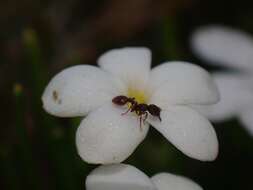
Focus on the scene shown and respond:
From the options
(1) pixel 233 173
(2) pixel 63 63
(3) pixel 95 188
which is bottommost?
(1) pixel 233 173

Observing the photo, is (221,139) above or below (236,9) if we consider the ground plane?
below

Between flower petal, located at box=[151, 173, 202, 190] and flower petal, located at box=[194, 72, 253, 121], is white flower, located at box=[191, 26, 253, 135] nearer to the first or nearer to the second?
flower petal, located at box=[194, 72, 253, 121]

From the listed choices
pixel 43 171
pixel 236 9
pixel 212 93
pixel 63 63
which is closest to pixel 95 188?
pixel 212 93

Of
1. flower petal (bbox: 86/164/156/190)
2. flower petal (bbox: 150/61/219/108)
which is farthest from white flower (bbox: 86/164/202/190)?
flower petal (bbox: 150/61/219/108)

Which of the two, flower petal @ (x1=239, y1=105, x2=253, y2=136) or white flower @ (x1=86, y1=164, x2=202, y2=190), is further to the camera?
flower petal @ (x1=239, y1=105, x2=253, y2=136)

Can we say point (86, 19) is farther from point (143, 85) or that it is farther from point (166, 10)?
point (143, 85)

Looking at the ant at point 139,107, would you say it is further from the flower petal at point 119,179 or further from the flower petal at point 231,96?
the flower petal at point 231,96

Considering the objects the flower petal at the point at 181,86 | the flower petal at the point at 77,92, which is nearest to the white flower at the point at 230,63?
the flower petal at the point at 181,86
